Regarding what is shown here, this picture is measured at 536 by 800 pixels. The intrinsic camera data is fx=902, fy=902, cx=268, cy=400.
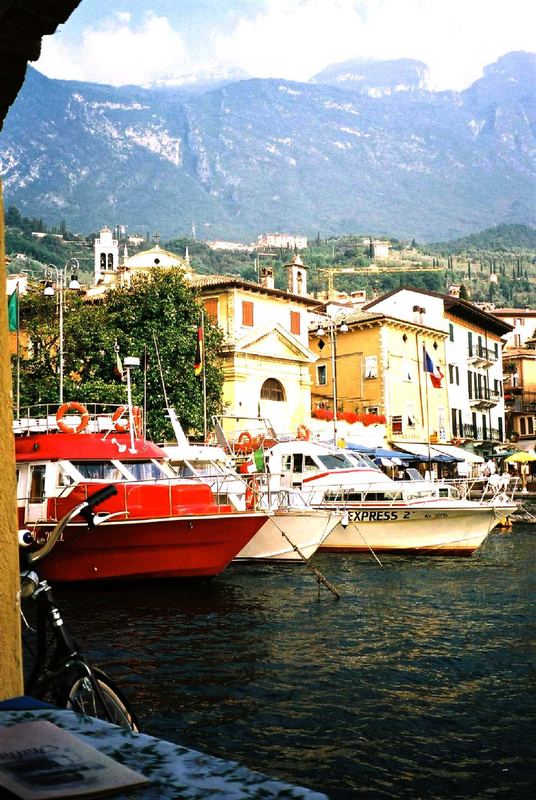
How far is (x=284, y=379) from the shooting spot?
169 ft

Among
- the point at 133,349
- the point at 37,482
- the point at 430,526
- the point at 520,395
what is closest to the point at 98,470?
the point at 37,482

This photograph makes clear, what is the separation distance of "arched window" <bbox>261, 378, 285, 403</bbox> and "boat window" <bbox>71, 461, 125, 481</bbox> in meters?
30.5

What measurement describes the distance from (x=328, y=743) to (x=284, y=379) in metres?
43.4

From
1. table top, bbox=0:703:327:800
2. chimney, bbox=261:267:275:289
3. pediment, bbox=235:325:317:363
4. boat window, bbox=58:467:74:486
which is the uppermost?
chimney, bbox=261:267:275:289

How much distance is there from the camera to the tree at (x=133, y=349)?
133 feet

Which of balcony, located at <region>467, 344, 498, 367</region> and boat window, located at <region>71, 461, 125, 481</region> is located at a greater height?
balcony, located at <region>467, 344, 498, 367</region>

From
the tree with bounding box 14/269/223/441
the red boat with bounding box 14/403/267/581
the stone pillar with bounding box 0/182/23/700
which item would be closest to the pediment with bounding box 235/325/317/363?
the tree with bounding box 14/269/223/441

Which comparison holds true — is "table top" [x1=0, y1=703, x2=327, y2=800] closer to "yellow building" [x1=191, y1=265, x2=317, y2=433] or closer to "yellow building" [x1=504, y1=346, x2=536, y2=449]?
"yellow building" [x1=191, y1=265, x2=317, y2=433]

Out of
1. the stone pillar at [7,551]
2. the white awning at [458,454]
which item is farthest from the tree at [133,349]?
the stone pillar at [7,551]

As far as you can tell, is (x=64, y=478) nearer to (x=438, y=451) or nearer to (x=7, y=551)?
(x=7, y=551)

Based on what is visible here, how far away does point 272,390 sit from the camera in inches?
2015

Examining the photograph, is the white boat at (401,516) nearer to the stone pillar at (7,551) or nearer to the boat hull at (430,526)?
the boat hull at (430,526)

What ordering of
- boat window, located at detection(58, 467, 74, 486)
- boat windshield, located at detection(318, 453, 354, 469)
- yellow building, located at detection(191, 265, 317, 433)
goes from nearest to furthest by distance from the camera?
boat window, located at detection(58, 467, 74, 486)
boat windshield, located at detection(318, 453, 354, 469)
yellow building, located at detection(191, 265, 317, 433)

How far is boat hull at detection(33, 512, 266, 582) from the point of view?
18906 mm
